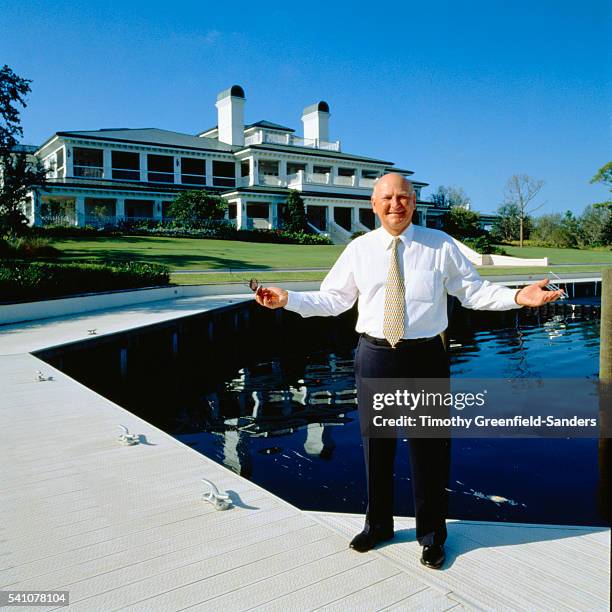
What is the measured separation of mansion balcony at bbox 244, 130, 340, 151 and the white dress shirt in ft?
150

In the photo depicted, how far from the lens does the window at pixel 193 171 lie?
143 feet

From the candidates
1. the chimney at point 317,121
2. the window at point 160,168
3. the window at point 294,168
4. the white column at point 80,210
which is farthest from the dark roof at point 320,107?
the white column at point 80,210

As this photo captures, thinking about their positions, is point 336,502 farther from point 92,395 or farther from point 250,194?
point 250,194

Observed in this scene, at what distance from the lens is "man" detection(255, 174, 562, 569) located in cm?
282

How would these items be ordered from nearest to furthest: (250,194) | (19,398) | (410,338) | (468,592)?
(468,592), (410,338), (19,398), (250,194)

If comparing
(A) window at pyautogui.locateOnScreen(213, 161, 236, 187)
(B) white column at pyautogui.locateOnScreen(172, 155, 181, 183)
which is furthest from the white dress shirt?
(A) window at pyautogui.locateOnScreen(213, 161, 236, 187)

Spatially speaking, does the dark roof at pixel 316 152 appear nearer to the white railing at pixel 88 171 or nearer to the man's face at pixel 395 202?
the white railing at pixel 88 171

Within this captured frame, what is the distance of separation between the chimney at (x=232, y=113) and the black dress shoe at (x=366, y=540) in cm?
4801

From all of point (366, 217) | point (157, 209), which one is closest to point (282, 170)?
point (366, 217)

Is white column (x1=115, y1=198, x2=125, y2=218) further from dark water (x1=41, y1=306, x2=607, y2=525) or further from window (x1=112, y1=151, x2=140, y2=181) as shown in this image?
dark water (x1=41, y1=306, x2=607, y2=525)

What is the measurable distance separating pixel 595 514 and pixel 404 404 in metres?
3.17

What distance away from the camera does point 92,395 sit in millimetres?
6773

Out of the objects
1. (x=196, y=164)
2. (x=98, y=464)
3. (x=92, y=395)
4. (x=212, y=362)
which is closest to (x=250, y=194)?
(x=196, y=164)

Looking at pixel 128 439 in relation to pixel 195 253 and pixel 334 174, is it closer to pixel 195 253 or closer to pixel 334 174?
pixel 195 253
